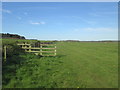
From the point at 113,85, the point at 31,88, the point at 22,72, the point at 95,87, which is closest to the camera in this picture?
the point at 31,88

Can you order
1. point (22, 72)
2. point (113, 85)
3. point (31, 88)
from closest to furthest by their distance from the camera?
point (31, 88) → point (113, 85) → point (22, 72)

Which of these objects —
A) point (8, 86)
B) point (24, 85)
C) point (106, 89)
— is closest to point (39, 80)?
point (24, 85)

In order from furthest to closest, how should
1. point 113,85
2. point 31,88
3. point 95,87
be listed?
1. point 113,85
2. point 95,87
3. point 31,88

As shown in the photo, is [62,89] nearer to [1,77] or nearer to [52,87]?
[52,87]

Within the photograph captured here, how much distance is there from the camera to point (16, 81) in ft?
23.2

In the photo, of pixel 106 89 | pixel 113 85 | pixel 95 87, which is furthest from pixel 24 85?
pixel 113 85

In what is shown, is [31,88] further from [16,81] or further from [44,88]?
[16,81]

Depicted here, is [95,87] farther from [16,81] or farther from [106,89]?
[16,81]

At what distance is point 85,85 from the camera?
271 inches

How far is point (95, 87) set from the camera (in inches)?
263

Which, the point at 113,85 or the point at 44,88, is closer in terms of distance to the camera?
the point at 44,88

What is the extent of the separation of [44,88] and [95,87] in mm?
2561

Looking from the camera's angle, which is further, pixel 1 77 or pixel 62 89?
pixel 1 77

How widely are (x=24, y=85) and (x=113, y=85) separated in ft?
15.4
